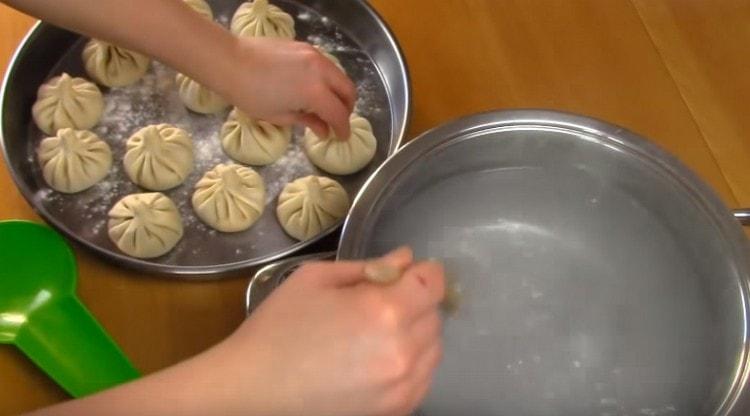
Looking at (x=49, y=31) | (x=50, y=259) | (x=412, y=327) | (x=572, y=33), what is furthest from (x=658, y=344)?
(x=49, y=31)

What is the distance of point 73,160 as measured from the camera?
0.82 metres

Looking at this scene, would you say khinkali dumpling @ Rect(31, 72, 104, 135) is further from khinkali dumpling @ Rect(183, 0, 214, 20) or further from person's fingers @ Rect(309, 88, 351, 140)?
person's fingers @ Rect(309, 88, 351, 140)

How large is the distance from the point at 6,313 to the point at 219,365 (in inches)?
14.1

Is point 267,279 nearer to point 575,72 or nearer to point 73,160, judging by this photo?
point 73,160

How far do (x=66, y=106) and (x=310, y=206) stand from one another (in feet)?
1.00

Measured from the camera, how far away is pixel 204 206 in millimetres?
825

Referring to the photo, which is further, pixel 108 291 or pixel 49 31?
pixel 49 31

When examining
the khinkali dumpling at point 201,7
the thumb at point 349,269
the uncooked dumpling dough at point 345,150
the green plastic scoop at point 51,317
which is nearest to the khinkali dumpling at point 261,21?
the khinkali dumpling at point 201,7

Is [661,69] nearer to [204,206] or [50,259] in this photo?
[204,206]

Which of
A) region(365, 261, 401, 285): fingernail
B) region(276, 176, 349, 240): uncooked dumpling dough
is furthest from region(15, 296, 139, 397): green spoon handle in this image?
region(365, 261, 401, 285): fingernail

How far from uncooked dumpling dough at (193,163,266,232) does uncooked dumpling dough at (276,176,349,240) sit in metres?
0.03

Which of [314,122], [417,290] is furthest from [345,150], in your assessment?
[417,290]

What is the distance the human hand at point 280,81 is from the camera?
28.6 inches

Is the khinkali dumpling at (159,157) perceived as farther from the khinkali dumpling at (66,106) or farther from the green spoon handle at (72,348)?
the green spoon handle at (72,348)
